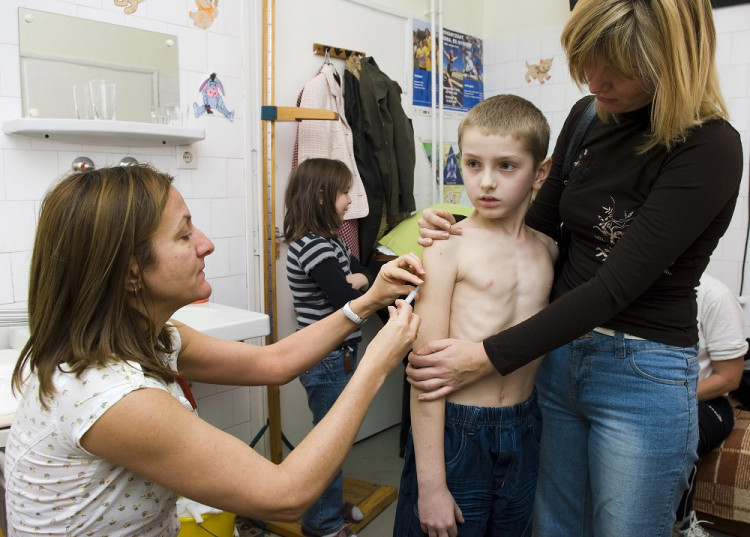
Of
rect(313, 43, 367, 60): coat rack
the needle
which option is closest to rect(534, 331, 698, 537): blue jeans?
the needle

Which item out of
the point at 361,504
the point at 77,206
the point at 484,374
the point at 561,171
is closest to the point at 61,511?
the point at 77,206

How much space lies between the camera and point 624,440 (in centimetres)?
118

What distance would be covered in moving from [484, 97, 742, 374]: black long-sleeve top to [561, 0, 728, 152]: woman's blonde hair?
47 mm

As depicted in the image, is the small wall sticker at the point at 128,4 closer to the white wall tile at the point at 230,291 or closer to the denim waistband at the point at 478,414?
the white wall tile at the point at 230,291

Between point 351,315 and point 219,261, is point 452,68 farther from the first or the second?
point 351,315

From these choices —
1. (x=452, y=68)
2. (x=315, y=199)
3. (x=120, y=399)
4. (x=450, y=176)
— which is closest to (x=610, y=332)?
(x=120, y=399)

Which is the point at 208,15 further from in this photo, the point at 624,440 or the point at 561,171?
the point at 624,440

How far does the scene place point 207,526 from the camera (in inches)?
78.5

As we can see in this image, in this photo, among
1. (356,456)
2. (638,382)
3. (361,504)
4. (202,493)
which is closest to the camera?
(202,493)

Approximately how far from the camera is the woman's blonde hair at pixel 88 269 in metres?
1.00

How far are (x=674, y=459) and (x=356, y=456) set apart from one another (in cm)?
225

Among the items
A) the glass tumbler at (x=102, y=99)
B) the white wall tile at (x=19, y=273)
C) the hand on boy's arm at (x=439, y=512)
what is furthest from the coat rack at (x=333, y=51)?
the hand on boy's arm at (x=439, y=512)

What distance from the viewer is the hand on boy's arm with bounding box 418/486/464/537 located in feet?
3.87

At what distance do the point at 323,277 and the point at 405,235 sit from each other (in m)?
0.73
